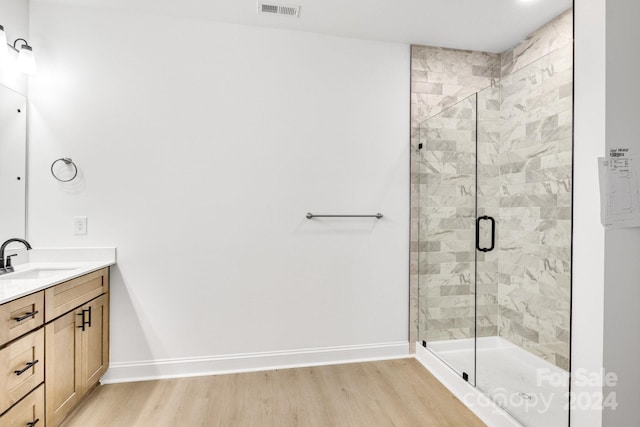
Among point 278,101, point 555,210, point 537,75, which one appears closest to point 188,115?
point 278,101

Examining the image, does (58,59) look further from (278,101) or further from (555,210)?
(555,210)

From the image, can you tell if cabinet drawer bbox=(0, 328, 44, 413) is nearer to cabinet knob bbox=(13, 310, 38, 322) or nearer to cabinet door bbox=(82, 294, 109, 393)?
cabinet knob bbox=(13, 310, 38, 322)

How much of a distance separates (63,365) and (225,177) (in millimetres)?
1473

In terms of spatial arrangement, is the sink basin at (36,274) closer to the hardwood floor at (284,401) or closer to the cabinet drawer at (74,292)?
the cabinet drawer at (74,292)

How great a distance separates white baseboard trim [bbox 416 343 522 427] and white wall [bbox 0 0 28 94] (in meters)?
3.44

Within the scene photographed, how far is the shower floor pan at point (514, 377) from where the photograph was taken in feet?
→ 5.68

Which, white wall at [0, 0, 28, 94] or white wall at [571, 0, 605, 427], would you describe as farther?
white wall at [0, 0, 28, 94]

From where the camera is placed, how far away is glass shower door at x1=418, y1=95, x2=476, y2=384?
2.40 m

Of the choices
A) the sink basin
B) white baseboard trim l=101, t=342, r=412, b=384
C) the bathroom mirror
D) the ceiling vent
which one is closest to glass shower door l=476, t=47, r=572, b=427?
→ white baseboard trim l=101, t=342, r=412, b=384

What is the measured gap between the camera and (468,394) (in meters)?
2.12

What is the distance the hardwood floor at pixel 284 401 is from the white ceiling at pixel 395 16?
8.55 ft

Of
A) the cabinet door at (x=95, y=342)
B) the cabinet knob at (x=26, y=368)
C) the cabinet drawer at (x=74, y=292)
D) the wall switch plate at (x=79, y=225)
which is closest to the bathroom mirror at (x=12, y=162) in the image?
the wall switch plate at (x=79, y=225)

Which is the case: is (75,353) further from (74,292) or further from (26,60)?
(26,60)

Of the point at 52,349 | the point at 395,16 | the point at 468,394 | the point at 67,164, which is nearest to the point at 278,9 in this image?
the point at 395,16
